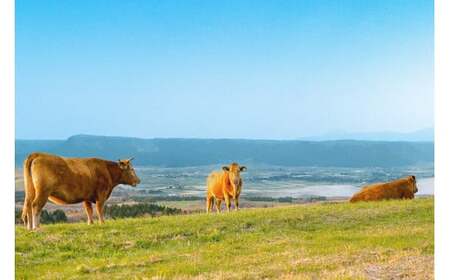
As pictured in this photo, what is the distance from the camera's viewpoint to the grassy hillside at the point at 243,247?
11164 mm

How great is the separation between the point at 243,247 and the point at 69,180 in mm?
4648

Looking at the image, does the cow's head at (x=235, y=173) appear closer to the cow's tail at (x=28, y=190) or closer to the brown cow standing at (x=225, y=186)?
the brown cow standing at (x=225, y=186)

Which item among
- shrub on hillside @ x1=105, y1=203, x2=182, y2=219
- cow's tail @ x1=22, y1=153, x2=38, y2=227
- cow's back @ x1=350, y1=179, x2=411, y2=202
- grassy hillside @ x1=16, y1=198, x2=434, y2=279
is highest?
cow's tail @ x1=22, y1=153, x2=38, y2=227

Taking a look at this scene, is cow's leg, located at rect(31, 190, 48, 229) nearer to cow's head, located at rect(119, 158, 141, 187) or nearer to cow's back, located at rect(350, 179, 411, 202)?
cow's head, located at rect(119, 158, 141, 187)

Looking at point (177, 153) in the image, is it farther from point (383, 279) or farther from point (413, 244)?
point (383, 279)

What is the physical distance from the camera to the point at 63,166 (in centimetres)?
1584

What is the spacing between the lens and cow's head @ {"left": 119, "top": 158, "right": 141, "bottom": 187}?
59.6 feet

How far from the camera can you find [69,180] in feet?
52.4

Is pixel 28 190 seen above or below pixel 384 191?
above

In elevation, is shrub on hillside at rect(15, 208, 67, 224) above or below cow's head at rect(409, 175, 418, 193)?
below

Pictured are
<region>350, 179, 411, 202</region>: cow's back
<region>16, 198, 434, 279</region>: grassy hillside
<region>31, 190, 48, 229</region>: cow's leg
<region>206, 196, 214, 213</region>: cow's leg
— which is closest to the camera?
<region>16, 198, 434, 279</region>: grassy hillside
